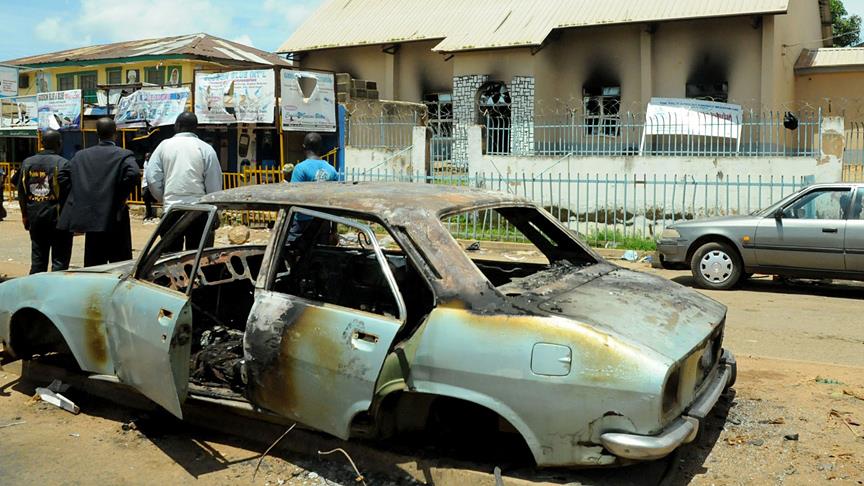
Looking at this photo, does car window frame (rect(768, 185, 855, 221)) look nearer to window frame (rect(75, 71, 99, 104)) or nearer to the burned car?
the burned car

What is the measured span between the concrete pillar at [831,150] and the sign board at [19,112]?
23.8 metres

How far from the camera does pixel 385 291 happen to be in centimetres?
478

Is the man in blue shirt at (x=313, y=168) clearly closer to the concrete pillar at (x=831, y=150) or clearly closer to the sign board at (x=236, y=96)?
the concrete pillar at (x=831, y=150)

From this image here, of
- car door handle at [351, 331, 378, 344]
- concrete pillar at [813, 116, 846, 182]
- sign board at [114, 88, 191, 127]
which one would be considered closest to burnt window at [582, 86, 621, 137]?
concrete pillar at [813, 116, 846, 182]

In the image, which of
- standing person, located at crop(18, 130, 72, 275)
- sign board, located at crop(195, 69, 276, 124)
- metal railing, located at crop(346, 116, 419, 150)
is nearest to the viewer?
standing person, located at crop(18, 130, 72, 275)

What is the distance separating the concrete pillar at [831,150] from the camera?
1255 cm

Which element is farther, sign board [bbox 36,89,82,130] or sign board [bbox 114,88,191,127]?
sign board [bbox 36,89,82,130]

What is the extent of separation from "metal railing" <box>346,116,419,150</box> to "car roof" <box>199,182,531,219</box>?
12.4 metres

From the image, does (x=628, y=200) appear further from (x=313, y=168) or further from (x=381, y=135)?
(x=313, y=168)

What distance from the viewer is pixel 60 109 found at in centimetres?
2306

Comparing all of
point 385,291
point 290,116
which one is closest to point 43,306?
point 385,291

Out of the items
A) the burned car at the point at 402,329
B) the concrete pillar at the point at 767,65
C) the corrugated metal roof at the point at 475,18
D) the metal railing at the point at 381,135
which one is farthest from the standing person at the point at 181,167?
the concrete pillar at the point at 767,65

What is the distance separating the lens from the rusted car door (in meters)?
3.67

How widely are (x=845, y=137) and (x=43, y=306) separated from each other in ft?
39.4
